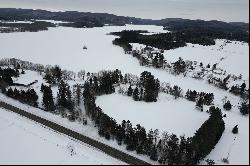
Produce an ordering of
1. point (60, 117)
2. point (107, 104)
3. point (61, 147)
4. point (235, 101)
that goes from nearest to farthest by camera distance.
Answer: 1. point (61, 147)
2. point (60, 117)
3. point (107, 104)
4. point (235, 101)

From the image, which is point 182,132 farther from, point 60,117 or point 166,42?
point 166,42

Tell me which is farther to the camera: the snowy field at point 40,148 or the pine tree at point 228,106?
the pine tree at point 228,106

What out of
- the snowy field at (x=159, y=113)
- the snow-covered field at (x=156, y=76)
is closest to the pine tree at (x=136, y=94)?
the snowy field at (x=159, y=113)

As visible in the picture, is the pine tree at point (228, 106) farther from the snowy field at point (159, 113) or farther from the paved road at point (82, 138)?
the paved road at point (82, 138)

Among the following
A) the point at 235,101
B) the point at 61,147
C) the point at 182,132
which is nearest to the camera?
the point at 61,147

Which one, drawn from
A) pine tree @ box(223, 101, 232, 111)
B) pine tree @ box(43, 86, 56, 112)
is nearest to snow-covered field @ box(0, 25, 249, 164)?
pine tree @ box(223, 101, 232, 111)

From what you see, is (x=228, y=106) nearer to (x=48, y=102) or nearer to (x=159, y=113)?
(x=159, y=113)

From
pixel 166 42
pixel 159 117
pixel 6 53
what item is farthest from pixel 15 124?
pixel 166 42
